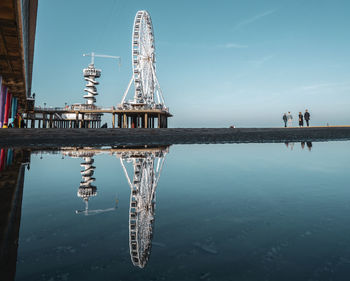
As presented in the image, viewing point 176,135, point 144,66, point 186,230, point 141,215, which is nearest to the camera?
point 186,230

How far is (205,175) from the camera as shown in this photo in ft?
13.5

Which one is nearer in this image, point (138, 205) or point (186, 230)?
point (186, 230)

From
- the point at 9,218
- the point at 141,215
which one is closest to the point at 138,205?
the point at 141,215

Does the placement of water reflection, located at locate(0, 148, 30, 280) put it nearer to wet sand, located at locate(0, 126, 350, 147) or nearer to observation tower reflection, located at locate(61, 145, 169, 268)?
observation tower reflection, located at locate(61, 145, 169, 268)

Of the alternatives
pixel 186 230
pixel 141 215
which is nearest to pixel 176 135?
pixel 141 215

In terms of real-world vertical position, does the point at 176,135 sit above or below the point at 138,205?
above

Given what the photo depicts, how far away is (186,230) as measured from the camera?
177 centimetres

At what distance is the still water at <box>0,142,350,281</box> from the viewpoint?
1273mm

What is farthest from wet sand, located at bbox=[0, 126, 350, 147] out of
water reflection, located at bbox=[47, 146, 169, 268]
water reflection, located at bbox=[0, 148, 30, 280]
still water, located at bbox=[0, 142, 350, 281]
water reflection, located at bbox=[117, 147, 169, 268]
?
still water, located at bbox=[0, 142, 350, 281]

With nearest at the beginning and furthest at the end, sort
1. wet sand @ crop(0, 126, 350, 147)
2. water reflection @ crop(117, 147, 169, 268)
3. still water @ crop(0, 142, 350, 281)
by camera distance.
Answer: still water @ crop(0, 142, 350, 281) < water reflection @ crop(117, 147, 169, 268) < wet sand @ crop(0, 126, 350, 147)

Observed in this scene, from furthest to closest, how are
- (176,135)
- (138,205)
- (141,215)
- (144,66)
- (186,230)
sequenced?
(144,66) → (176,135) → (138,205) → (141,215) → (186,230)

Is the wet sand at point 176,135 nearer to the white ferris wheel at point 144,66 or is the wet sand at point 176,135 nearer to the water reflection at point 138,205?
the water reflection at point 138,205

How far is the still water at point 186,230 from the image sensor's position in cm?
127

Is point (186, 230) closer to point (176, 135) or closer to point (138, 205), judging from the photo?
point (138, 205)
